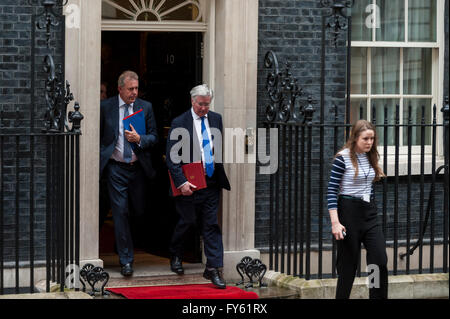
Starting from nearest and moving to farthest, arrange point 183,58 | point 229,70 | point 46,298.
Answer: point 46,298 → point 229,70 → point 183,58

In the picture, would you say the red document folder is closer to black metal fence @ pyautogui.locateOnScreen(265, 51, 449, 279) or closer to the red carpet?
black metal fence @ pyautogui.locateOnScreen(265, 51, 449, 279)

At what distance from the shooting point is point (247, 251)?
1051cm

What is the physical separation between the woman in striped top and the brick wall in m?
2.93

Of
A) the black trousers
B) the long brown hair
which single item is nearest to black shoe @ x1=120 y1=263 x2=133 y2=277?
the black trousers

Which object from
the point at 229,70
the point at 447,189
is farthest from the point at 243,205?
the point at 447,189

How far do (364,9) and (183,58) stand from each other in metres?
2.04

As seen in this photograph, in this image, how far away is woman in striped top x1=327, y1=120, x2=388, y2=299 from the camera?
847cm

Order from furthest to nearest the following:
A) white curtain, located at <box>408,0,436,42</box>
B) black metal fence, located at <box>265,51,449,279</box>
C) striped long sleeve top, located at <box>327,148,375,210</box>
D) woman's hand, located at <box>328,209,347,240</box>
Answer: white curtain, located at <box>408,0,436,42</box> < black metal fence, located at <box>265,51,449,279</box> < striped long sleeve top, located at <box>327,148,375,210</box> < woman's hand, located at <box>328,209,347,240</box>

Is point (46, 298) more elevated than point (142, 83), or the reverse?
point (142, 83)

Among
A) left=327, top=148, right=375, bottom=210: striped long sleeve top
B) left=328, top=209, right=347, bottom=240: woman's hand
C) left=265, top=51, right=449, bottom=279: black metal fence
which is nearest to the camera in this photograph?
left=328, top=209, right=347, bottom=240: woman's hand

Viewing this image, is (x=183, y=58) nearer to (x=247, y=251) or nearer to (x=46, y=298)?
(x=247, y=251)

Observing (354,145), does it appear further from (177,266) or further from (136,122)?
(177,266)

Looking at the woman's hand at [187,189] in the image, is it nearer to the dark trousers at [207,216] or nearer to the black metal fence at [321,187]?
the dark trousers at [207,216]

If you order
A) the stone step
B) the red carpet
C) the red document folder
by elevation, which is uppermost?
the red document folder
